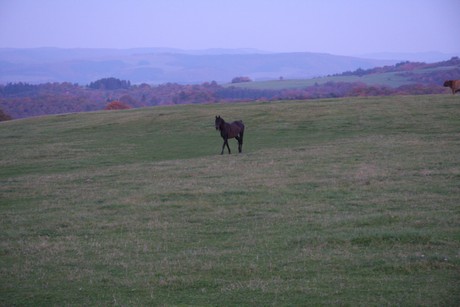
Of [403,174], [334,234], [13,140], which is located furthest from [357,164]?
[13,140]

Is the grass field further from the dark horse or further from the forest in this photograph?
the forest

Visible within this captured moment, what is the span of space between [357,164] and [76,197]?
10140 millimetres

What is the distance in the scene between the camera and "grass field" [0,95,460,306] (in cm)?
813

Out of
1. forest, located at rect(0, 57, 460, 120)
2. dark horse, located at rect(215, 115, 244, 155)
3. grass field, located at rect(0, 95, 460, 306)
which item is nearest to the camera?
grass field, located at rect(0, 95, 460, 306)

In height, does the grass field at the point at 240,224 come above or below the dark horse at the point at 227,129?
below

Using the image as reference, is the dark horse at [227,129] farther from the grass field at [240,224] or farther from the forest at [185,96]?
the forest at [185,96]

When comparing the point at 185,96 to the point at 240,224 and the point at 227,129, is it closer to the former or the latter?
the point at 227,129

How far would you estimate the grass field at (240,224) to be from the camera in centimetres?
813

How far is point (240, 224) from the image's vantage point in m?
12.7

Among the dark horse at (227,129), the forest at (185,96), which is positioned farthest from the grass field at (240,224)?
the forest at (185,96)

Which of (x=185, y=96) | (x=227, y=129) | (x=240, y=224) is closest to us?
(x=240, y=224)

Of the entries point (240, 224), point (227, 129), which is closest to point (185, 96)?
point (227, 129)

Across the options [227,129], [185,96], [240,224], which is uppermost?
[185,96]

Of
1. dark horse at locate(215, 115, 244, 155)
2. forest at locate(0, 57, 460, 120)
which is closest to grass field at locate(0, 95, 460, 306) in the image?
dark horse at locate(215, 115, 244, 155)
